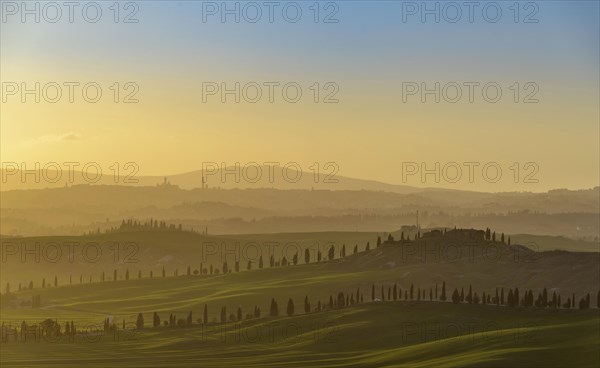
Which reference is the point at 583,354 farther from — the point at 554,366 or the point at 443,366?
the point at 443,366

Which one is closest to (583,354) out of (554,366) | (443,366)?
(554,366)

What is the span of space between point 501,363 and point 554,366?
8.72 meters

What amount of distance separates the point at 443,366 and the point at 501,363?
36.7ft

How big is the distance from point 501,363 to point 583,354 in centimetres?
1559

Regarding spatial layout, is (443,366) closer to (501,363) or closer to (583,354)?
(501,363)

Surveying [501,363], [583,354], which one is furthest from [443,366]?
[583,354]

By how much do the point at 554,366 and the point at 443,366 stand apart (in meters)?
19.7

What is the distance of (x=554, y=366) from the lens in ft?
607

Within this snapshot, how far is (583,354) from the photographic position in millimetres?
193750

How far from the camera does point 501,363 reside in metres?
189

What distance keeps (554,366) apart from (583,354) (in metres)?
11.0

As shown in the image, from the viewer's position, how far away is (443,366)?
195625mm
